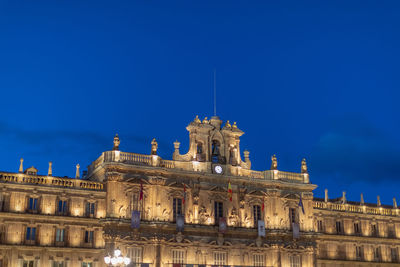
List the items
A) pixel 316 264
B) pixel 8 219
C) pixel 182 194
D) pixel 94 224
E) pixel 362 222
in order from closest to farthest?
pixel 8 219 → pixel 94 224 → pixel 182 194 → pixel 316 264 → pixel 362 222

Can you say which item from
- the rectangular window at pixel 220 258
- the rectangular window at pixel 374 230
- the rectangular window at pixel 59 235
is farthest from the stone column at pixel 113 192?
the rectangular window at pixel 374 230

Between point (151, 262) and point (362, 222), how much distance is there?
33041 millimetres

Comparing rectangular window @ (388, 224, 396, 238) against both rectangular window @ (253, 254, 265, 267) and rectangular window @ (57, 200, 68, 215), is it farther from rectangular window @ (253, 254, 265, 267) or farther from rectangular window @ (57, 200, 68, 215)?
rectangular window @ (57, 200, 68, 215)

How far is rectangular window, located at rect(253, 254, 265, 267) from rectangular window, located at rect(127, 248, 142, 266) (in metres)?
14.4

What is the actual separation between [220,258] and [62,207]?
61.8ft

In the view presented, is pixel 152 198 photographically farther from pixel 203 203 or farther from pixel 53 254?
pixel 53 254

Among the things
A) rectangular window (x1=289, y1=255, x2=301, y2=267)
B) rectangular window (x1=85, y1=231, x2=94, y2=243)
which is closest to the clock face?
rectangular window (x1=289, y1=255, x2=301, y2=267)

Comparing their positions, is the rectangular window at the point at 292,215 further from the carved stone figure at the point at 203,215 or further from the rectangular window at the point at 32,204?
the rectangular window at the point at 32,204

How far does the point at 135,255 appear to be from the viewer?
197 feet

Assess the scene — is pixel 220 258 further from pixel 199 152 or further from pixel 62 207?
pixel 62 207

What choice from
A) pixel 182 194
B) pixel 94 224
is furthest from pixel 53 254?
pixel 182 194

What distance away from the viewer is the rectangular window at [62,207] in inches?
2323

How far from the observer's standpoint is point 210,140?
68.2m

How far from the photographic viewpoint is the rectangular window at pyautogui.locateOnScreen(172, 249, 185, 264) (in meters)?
62.1
